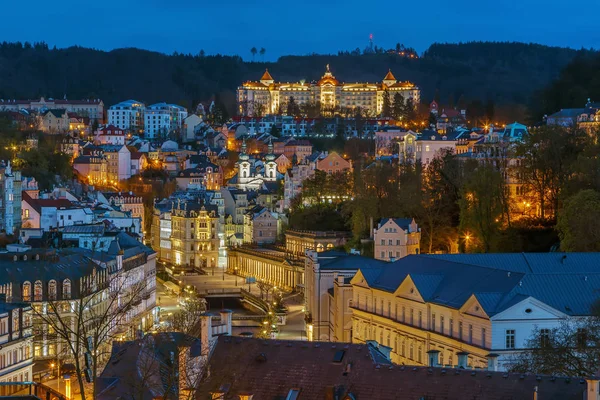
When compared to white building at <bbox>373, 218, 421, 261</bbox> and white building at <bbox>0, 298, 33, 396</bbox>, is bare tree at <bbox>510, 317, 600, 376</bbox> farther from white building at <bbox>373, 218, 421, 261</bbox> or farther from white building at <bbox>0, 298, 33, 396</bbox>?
white building at <bbox>373, 218, 421, 261</bbox>

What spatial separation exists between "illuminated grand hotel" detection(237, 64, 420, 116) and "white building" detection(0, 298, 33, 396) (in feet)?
425

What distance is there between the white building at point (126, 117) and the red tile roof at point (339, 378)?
13881cm

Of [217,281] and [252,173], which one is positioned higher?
[252,173]

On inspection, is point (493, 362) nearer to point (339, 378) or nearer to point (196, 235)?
point (339, 378)

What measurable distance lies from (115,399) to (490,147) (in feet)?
193

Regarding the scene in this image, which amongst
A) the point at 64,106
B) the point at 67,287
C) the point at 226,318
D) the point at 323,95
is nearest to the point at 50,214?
the point at 67,287

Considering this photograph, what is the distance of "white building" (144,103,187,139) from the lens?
546ft

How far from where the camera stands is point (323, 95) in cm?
18125

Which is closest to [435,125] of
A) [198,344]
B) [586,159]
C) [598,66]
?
[598,66]

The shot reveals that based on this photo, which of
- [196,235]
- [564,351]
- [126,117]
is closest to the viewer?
[564,351]

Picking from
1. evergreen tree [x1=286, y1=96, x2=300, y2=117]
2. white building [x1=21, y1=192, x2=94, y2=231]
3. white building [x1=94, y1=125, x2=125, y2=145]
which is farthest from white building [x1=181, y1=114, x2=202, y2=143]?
white building [x1=21, y1=192, x2=94, y2=231]

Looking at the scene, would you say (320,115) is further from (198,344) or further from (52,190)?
(198,344)

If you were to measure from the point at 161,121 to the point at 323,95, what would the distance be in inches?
989

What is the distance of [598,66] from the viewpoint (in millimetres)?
104562
